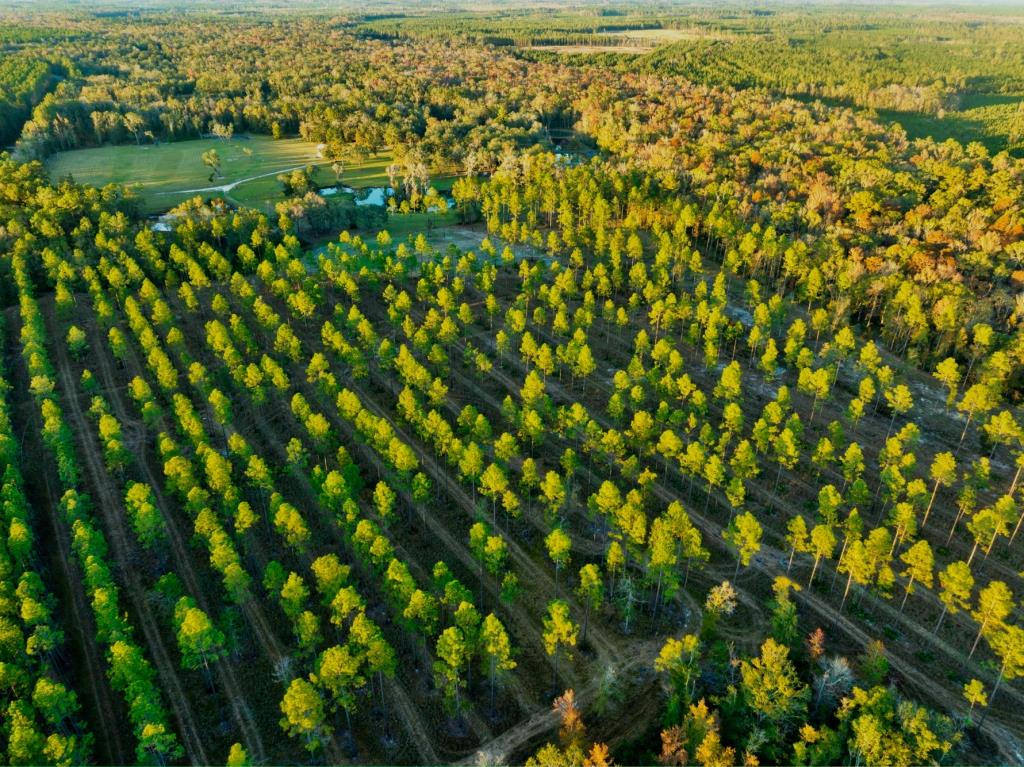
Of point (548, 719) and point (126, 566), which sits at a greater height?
point (126, 566)

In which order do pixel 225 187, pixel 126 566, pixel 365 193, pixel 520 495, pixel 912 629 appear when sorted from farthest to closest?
pixel 225 187
pixel 365 193
pixel 520 495
pixel 126 566
pixel 912 629

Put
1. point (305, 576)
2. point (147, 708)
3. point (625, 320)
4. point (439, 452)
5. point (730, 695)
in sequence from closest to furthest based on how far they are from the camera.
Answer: point (147, 708) → point (730, 695) → point (305, 576) → point (439, 452) → point (625, 320)

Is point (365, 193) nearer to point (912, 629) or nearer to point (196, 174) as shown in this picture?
point (196, 174)

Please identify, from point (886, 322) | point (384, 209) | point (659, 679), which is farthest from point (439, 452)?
point (384, 209)

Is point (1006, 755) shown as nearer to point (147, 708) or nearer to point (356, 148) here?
point (147, 708)

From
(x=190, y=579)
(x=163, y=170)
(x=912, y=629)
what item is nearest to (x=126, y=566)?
(x=190, y=579)

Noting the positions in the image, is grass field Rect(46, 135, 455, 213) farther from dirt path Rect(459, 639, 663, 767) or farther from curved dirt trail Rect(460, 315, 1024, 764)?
dirt path Rect(459, 639, 663, 767)
